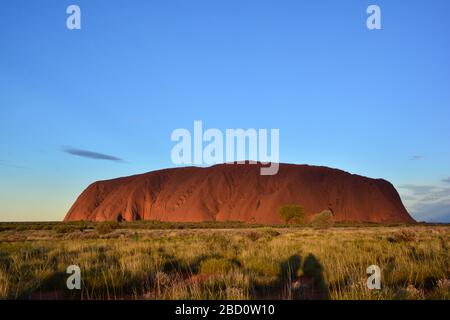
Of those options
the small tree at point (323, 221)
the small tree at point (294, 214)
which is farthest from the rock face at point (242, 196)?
the small tree at point (323, 221)

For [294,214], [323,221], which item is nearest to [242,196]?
A: [294,214]

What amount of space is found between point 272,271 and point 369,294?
3841 millimetres

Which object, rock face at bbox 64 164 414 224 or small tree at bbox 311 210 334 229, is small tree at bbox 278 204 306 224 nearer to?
rock face at bbox 64 164 414 224

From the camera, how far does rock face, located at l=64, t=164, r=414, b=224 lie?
7781cm

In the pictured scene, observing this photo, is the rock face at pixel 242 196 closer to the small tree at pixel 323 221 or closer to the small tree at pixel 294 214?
the small tree at pixel 294 214

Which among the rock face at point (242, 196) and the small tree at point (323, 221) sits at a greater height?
the rock face at point (242, 196)

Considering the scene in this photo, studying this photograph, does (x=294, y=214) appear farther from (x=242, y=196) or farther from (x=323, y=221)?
(x=242, y=196)

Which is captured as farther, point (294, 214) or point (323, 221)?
point (294, 214)

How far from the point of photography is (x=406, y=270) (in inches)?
320

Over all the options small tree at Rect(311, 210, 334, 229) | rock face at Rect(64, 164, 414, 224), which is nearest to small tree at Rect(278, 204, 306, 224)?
rock face at Rect(64, 164, 414, 224)

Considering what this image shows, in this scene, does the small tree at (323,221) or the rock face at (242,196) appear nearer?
the small tree at (323,221)

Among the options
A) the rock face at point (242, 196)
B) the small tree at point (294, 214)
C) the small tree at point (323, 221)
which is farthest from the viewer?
the rock face at point (242, 196)

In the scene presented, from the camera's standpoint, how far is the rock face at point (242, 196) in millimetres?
77812

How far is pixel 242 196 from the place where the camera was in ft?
273
